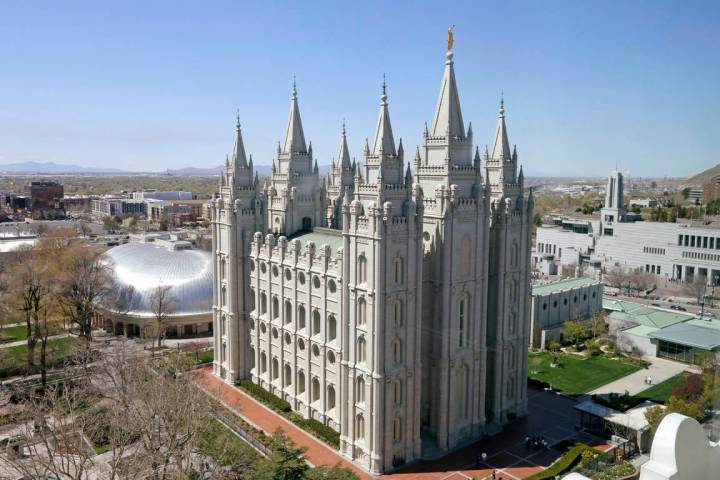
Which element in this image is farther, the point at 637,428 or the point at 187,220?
the point at 187,220

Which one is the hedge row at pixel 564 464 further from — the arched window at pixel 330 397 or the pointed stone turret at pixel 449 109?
the pointed stone turret at pixel 449 109

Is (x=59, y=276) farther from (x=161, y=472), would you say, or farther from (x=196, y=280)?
(x=161, y=472)

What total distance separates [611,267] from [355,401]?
163ft

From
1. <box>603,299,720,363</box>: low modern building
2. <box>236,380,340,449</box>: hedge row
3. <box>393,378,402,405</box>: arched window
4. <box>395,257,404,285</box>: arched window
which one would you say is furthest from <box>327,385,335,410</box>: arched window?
<box>603,299,720,363</box>: low modern building

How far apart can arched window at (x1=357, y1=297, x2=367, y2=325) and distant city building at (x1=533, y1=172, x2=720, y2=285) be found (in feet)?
81.1

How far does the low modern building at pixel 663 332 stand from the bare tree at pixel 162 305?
42887 mm

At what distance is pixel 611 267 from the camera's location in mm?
72000

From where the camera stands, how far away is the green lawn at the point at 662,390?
42750 millimetres

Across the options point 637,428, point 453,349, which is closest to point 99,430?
point 453,349

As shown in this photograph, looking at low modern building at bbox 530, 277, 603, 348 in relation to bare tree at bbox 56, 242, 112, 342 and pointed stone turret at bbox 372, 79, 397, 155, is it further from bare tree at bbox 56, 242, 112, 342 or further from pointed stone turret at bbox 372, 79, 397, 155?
bare tree at bbox 56, 242, 112, 342

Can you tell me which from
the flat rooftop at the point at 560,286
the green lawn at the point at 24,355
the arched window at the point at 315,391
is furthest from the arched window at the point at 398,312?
the flat rooftop at the point at 560,286

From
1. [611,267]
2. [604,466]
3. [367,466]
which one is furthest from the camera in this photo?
[611,267]

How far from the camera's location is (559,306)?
58.9m

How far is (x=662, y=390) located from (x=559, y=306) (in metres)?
15.2
